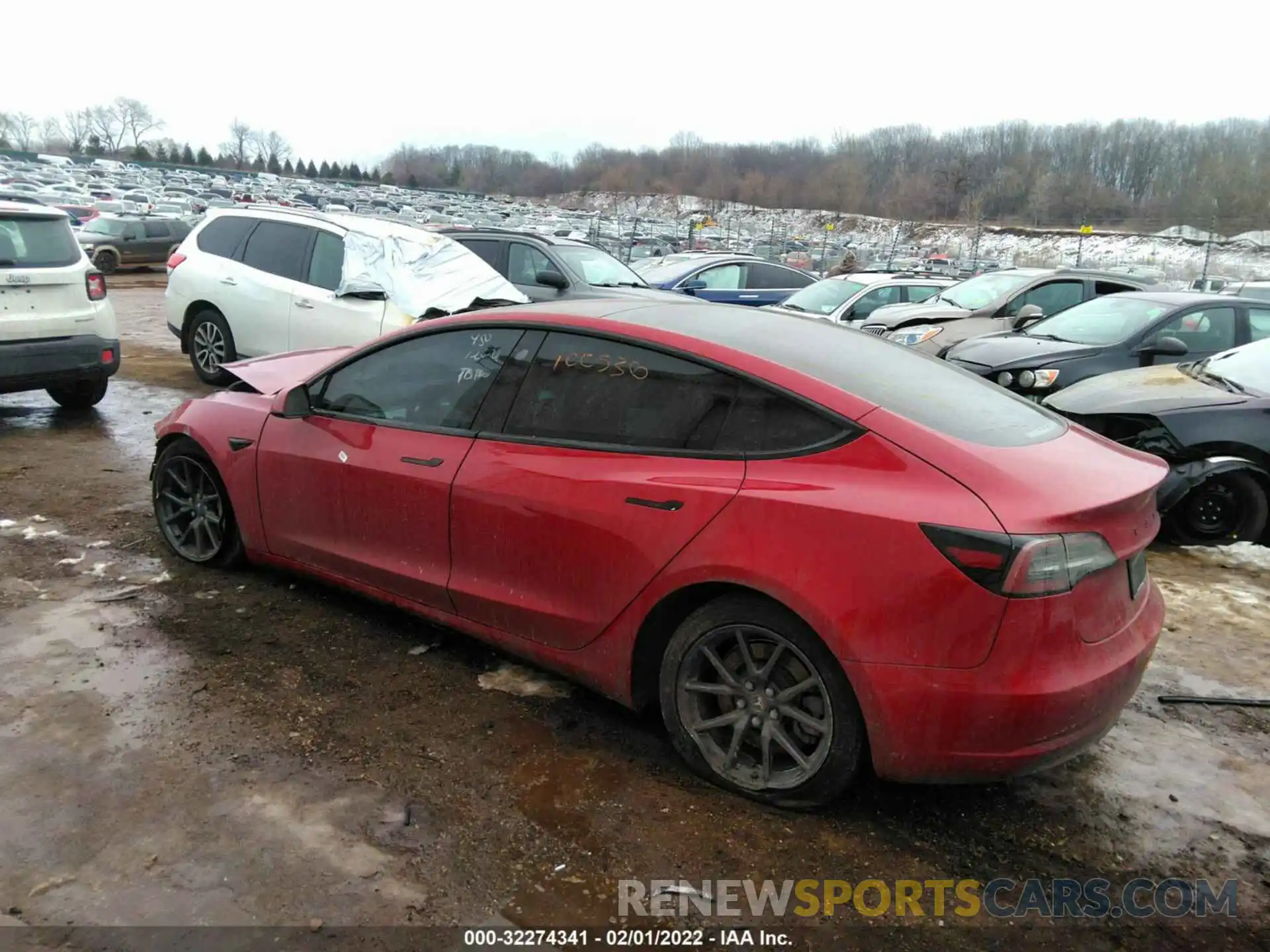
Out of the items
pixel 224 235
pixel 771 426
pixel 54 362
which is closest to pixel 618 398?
pixel 771 426

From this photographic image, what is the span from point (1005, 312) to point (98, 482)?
31.9 ft

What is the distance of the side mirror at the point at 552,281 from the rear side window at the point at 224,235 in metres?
2.90

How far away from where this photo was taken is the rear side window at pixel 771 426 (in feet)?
9.36

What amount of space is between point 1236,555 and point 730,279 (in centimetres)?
1016

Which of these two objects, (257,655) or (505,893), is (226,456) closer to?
(257,655)

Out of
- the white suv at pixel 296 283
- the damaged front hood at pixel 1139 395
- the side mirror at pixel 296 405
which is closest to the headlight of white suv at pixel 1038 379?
the damaged front hood at pixel 1139 395

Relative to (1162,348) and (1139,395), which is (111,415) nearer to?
(1139,395)

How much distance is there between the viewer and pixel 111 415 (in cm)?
815

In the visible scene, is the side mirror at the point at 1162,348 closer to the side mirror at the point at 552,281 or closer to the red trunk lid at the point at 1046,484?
the red trunk lid at the point at 1046,484

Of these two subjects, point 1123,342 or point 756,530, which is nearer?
point 756,530

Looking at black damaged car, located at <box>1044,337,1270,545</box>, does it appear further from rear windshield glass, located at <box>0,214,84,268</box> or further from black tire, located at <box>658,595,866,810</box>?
rear windshield glass, located at <box>0,214,84,268</box>

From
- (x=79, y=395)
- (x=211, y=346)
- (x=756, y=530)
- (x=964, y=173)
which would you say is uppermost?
(x=964, y=173)

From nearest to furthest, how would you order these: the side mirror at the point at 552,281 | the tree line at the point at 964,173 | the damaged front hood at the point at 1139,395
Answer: the damaged front hood at the point at 1139,395 < the side mirror at the point at 552,281 < the tree line at the point at 964,173

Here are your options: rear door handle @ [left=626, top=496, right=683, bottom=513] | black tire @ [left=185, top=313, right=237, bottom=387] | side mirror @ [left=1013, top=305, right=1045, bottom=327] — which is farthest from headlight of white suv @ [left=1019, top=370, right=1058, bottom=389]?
black tire @ [left=185, top=313, right=237, bottom=387]
